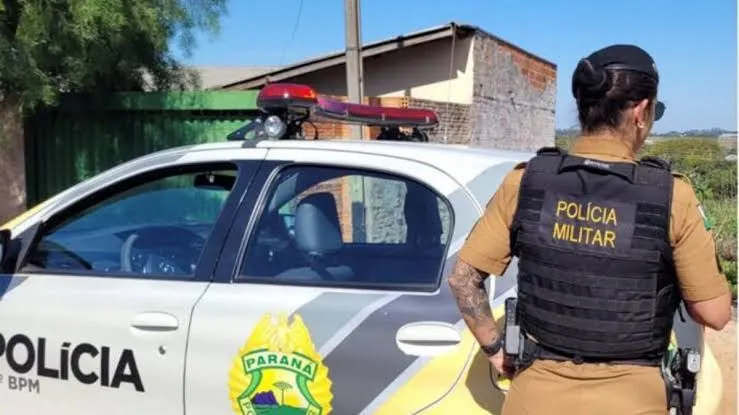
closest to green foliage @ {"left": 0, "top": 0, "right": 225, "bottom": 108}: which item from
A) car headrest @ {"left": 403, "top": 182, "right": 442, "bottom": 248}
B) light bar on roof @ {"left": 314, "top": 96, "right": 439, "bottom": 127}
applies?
light bar on roof @ {"left": 314, "top": 96, "right": 439, "bottom": 127}

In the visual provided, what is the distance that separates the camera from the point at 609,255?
6.75ft

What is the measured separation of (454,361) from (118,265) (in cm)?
145

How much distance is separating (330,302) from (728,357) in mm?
4415

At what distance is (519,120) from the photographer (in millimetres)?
18016

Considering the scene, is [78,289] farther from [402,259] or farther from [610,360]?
[610,360]

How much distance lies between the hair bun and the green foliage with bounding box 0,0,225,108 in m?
6.12

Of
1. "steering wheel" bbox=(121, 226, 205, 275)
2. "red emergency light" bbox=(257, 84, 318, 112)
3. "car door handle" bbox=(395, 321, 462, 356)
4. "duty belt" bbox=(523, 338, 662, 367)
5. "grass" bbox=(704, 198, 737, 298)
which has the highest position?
"red emergency light" bbox=(257, 84, 318, 112)

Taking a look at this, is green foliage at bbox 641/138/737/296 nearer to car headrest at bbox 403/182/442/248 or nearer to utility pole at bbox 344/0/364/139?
utility pole at bbox 344/0/364/139

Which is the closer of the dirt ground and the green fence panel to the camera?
the dirt ground

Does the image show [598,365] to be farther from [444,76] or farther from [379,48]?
[444,76]

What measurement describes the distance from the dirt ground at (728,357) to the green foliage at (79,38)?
5373 millimetres

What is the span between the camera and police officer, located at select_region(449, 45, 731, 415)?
6.68 feet

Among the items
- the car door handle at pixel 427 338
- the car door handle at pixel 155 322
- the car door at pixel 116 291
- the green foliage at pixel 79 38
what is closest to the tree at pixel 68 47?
the green foliage at pixel 79 38

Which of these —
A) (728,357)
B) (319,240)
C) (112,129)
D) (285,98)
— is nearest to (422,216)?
(319,240)
